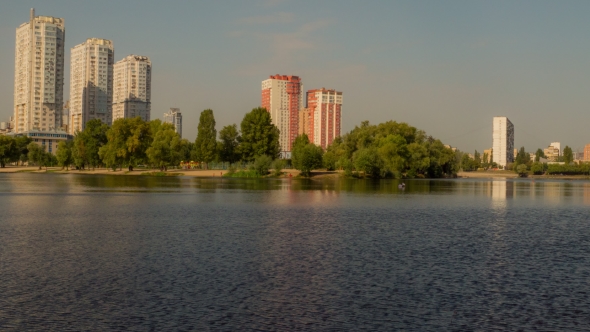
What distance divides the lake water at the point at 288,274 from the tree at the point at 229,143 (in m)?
95.3

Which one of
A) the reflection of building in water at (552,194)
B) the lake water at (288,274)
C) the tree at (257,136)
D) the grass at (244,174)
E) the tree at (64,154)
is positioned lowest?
the lake water at (288,274)

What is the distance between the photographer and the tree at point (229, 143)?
132 meters

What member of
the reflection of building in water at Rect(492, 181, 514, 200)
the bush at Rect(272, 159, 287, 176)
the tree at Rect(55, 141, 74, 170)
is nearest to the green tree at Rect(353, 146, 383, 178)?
the bush at Rect(272, 159, 287, 176)

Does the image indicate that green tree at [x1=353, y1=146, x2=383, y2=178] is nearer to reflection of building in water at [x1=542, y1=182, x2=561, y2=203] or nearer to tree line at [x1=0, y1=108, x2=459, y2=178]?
tree line at [x1=0, y1=108, x2=459, y2=178]

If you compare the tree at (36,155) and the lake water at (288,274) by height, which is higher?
the tree at (36,155)

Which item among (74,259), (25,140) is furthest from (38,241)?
(25,140)

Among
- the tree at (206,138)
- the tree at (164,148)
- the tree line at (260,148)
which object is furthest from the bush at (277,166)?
the tree at (164,148)

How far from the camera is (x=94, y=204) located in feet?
150

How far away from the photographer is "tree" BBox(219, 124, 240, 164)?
132m

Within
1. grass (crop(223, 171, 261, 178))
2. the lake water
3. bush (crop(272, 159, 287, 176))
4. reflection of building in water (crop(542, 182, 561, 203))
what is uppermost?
bush (crop(272, 159, 287, 176))

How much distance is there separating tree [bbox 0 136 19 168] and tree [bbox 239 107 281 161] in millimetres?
70154

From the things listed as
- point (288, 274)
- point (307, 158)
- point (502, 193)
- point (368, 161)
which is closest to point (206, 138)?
point (307, 158)

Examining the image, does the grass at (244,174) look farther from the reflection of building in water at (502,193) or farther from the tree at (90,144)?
the reflection of building in water at (502,193)

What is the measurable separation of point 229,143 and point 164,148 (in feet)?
→ 51.2
